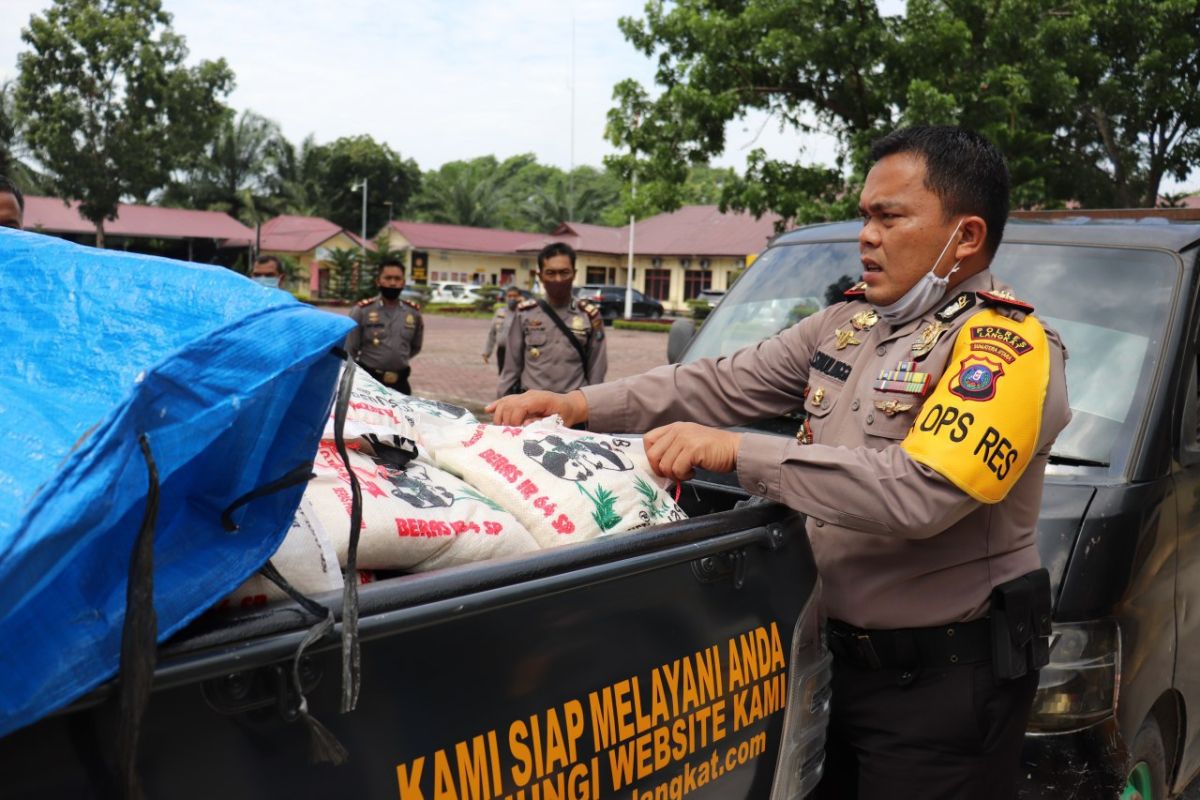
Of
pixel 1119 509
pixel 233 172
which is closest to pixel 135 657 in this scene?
pixel 1119 509

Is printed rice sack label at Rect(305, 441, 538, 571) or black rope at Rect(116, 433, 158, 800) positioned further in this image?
printed rice sack label at Rect(305, 441, 538, 571)

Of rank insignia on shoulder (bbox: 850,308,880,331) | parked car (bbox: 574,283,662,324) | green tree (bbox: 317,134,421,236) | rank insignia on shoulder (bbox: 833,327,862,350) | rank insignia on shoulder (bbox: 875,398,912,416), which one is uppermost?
green tree (bbox: 317,134,421,236)

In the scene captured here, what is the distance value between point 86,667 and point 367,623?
1.05 ft

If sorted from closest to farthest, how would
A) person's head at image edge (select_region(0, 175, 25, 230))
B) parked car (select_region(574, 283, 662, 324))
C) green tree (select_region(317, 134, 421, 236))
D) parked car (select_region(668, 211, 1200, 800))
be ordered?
parked car (select_region(668, 211, 1200, 800)) → person's head at image edge (select_region(0, 175, 25, 230)) → parked car (select_region(574, 283, 662, 324)) → green tree (select_region(317, 134, 421, 236))

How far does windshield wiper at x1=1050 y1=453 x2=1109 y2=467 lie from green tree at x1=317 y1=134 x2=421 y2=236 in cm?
6024

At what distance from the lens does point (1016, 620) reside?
74.2 inches

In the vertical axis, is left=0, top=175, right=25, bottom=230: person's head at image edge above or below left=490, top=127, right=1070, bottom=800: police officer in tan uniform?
above

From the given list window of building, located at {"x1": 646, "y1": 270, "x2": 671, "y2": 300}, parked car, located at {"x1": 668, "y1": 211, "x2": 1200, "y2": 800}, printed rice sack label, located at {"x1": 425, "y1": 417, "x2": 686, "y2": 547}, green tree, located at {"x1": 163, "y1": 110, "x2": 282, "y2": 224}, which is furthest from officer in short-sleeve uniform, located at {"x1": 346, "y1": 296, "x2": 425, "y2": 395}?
green tree, located at {"x1": 163, "y1": 110, "x2": 282, "y2": 224}

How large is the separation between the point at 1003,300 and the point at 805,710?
844 millimetres

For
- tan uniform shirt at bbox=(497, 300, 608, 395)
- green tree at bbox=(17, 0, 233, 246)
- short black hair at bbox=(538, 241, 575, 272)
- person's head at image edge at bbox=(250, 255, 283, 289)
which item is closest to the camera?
short black hair at bbox=(538, 241, 575, 272)

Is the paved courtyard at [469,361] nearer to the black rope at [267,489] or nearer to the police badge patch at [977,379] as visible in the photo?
the police badge patch at [977,379]

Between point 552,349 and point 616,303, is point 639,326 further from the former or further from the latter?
point 552,349

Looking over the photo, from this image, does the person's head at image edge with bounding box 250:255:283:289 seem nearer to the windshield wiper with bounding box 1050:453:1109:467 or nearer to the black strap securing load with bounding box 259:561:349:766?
the windshield wiper with bounding box 1050:453:1109:467

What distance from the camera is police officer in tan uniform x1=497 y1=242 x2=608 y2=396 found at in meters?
6.52
